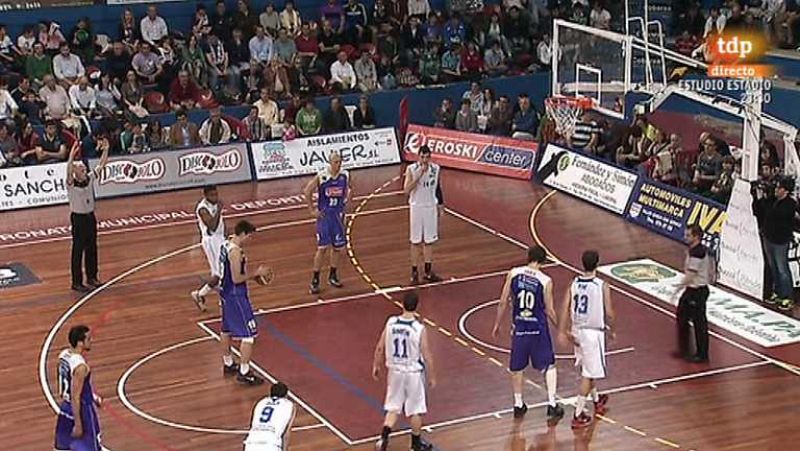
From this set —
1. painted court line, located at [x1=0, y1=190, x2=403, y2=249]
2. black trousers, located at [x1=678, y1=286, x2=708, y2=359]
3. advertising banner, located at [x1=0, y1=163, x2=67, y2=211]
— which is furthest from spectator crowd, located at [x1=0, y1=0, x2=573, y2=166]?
black trousers, located at [x1=678, y1=286, x2=708, y2=359]

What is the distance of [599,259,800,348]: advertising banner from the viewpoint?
59.5 feet

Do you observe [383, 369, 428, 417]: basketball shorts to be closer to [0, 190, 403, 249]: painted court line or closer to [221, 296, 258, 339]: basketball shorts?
[221, 296, 258, 339]: basketball shorts

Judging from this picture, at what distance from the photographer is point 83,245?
20.3 metres

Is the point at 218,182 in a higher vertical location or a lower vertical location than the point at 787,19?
lower

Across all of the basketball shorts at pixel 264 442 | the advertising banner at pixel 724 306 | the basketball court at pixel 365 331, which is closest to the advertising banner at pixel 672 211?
the basketball court at pixel 365 331

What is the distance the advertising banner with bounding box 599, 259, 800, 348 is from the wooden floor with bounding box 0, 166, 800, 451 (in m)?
0.41

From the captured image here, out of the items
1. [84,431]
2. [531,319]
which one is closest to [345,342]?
[531,319]

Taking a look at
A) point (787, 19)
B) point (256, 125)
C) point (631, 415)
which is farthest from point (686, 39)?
point (631, 415)

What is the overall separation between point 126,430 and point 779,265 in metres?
9.01

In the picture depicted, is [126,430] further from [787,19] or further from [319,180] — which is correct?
[787,19]

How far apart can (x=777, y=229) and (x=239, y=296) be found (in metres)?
7.37

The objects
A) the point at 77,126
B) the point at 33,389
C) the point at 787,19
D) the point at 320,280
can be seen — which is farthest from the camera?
the point at 787,19

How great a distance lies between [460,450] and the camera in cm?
1471

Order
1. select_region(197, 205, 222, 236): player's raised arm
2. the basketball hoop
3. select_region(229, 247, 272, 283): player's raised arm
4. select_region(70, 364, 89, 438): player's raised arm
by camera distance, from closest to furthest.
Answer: select_region(70, 364, 89, 438): player's raised arm → select_region(229, 247, 272, 283): player's raised arm → select_region(197, 205, 222, 236): player's raised arm → the basketball hoop
